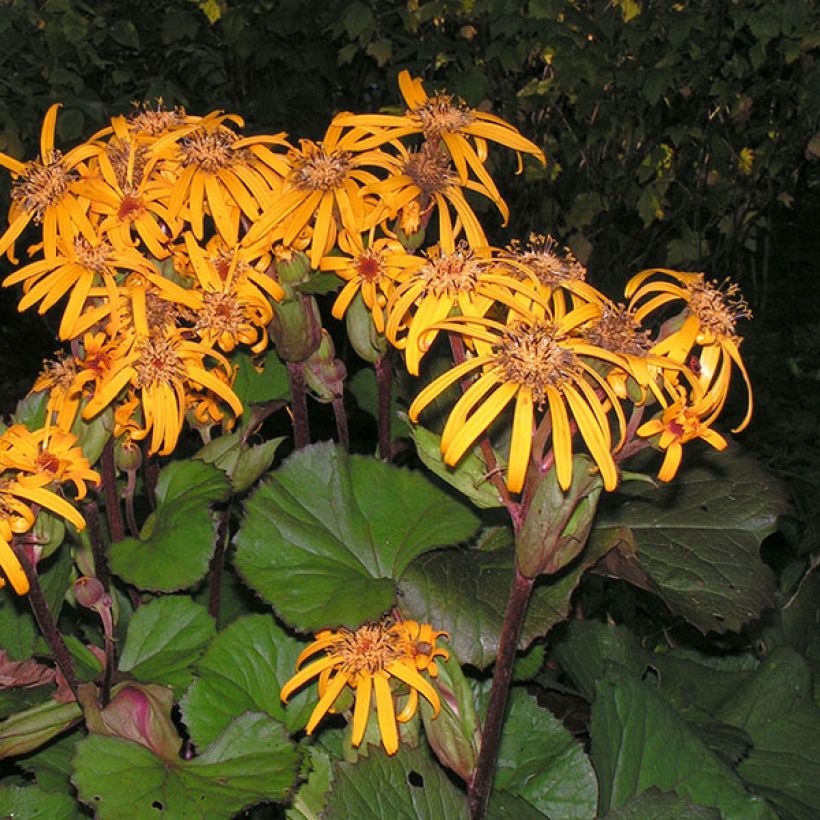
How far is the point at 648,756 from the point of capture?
1026 millimetres

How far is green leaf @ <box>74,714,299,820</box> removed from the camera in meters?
0.90

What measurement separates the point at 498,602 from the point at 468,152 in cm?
48

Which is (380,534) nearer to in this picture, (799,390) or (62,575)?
(62,575)

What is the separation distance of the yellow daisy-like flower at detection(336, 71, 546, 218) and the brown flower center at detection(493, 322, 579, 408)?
32cm

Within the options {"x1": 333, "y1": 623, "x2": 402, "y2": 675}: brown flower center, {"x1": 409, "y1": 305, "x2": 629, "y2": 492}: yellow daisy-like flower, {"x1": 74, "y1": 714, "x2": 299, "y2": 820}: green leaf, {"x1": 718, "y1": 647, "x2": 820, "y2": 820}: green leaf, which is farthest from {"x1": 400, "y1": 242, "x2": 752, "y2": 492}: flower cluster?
{"x1": 718, "y1": 647, "x2": 820, "y2": 820}: green leaf

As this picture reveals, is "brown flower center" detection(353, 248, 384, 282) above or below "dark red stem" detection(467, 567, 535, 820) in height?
above

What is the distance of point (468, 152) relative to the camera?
1.17 m

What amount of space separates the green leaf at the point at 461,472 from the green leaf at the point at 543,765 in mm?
314

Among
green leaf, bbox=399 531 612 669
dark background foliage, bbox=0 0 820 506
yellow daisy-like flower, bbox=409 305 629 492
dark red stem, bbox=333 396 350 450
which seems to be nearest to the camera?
yellow daisy-like flower, bbox=409 305 629 492

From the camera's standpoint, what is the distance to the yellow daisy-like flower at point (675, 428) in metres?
0.86

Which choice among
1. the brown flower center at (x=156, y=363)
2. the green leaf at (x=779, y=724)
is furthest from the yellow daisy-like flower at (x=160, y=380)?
the green leaf at (x=779, y=724)

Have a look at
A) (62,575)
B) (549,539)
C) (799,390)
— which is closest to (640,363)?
(549,539)

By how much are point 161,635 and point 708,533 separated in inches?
22.9

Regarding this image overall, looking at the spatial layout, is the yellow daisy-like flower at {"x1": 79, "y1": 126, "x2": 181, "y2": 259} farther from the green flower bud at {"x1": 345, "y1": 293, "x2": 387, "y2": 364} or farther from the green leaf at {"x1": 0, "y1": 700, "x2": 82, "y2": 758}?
the green leaf at {"x1": 0, "y1": 700, "x2": 82, "y2": 758}
